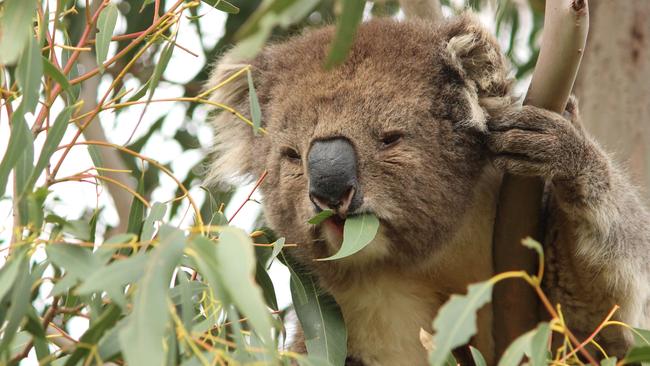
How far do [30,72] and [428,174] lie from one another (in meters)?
1.11

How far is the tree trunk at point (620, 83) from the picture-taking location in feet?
9.53

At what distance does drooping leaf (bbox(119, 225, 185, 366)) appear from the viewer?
4.06ft

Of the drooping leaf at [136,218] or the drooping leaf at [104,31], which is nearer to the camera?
the drooping leaf at [104,31]

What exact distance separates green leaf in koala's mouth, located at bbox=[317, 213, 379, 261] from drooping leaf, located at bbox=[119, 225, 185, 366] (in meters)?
0.70

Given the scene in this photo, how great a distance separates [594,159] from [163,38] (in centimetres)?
109

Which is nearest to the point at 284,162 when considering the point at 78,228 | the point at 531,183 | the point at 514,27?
the point at 531,183

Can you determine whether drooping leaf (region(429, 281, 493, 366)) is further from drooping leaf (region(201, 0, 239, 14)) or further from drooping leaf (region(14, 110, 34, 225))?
drooping leaf (region(201, 0, 239, 14))

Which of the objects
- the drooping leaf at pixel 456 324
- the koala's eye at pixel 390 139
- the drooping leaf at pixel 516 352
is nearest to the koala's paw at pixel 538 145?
the koala's eye at pixel 390 139

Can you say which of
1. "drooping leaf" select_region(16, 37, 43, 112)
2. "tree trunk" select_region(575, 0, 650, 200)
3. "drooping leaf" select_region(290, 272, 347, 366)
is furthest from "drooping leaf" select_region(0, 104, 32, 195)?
"tree trunk" select_region(575, 0, 650, 200)

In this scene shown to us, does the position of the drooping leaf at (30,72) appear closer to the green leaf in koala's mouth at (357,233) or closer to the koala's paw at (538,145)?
the green leaf in koala's mouth at (357,233)

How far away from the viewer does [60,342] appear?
220 cm

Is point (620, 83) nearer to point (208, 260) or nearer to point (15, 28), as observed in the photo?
point (208, 260)

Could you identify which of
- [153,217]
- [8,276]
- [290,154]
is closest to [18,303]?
[8,276]

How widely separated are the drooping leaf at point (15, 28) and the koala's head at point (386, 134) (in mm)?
858
